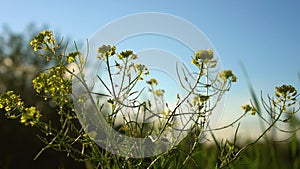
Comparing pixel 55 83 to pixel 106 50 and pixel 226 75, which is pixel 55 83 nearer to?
pixel 106 50

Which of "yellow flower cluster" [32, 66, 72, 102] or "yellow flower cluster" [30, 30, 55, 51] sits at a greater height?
"yellow flower cluster" [30, 30, 55, 51]

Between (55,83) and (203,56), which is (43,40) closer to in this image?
(55,83)

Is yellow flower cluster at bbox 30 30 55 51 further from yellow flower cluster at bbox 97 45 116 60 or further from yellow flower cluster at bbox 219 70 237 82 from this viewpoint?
yellow flower cluster at bbox 219 70 237 82

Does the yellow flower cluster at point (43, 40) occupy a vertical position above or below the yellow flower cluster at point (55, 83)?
above

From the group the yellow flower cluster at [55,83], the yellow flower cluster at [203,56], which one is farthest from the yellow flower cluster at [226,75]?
the yellow flower cluster at [55,83]

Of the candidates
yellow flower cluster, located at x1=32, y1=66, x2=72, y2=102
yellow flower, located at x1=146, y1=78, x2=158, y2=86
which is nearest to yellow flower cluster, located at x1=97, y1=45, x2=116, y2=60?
yellow flower cluster, located at x1=32, y1=66, x2=72, y2=102

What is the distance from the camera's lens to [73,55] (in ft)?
6.25

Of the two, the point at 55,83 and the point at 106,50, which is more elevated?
the point at 106,50

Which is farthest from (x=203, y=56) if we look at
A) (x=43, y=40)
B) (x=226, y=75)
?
(x=43, y=40)

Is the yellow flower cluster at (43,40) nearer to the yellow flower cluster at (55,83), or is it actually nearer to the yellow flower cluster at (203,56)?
the yellow flower cluster at (55,83)

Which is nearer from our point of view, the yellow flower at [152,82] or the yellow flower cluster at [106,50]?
the yellow flower cluster at [106,50]

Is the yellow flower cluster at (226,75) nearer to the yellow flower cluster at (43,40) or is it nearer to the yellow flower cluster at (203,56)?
the yellow flower cluster at (203,56)

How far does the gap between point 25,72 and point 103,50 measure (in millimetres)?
7542

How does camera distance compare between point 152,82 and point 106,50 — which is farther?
point 152,82
